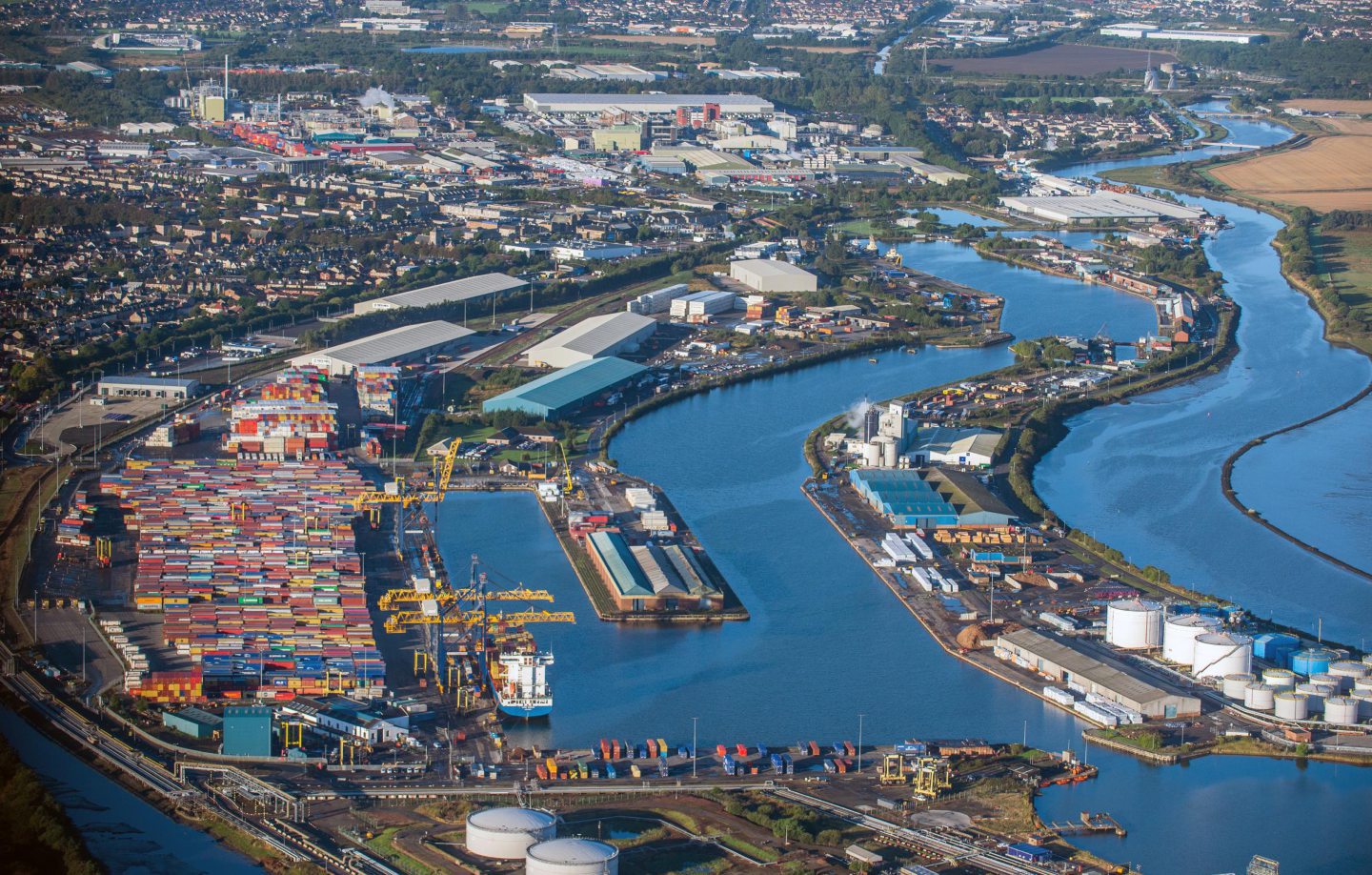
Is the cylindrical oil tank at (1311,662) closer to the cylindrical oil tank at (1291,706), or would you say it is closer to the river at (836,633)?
the cylindrical oil tank at (1291,706)

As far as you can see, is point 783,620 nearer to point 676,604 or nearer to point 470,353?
point 676,604

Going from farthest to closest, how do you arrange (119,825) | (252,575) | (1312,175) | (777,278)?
(1312,175) < (777,278) < (252,575) < (119,825)

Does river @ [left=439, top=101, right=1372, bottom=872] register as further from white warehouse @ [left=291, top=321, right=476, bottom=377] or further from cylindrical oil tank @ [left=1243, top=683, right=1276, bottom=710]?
white warehouse @ [left=291, top=321, right=476, bottom=377]

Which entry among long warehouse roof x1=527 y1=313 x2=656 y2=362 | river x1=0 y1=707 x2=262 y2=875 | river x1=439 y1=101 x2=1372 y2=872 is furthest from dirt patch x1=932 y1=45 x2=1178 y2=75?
river x1=0 y1=707 x2=262 y2=875

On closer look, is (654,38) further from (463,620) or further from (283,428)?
(463,620)

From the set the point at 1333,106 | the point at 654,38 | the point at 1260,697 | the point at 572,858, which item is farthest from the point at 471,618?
the point at 654,38
